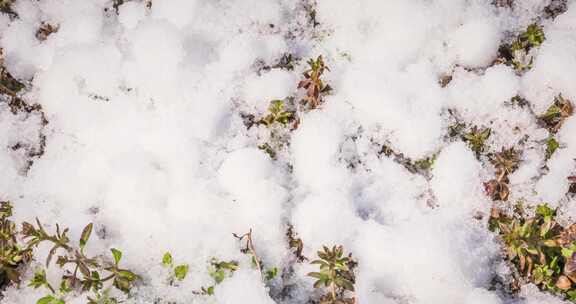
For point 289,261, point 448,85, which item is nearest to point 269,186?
point 289,261

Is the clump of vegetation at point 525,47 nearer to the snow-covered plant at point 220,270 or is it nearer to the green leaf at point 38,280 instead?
the snow-covered plant at point 220,270

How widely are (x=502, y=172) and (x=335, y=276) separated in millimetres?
1088

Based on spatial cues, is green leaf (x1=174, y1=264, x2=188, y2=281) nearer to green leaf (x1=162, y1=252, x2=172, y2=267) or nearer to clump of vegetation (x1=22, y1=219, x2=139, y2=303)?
green leaf (x1=162, y1=252, x2=172, y2=267)

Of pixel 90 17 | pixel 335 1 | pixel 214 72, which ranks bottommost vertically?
pixel 214 72

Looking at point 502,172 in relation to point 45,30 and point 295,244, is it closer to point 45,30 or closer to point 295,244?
point 295,244

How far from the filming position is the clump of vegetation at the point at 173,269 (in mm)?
2279

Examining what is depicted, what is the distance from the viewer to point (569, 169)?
2297 millimetres

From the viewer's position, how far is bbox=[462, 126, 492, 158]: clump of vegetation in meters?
2.42

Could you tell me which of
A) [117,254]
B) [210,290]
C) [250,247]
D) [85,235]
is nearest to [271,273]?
[250,247]

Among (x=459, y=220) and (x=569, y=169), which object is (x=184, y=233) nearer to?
(x=459, y=220)

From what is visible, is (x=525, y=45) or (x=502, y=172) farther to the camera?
(x=525, y=45)

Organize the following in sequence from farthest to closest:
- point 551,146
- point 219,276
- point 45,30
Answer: point 45,30 < point 551,146 < point 219,276

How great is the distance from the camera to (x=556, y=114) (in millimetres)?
2398

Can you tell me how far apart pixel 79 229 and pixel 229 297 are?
0.90 meters
